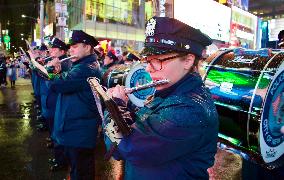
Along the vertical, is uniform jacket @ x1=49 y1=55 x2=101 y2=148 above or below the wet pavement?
above

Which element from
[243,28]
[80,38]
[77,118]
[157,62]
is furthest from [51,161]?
[243,28]

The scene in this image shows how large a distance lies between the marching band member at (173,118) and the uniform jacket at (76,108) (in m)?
2.41

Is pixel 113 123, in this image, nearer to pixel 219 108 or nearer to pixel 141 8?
pixel 219 108

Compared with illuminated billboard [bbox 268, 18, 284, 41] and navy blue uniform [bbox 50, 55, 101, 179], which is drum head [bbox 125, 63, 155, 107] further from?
illuminated billboard [bbox 268, 18, 284, 41]

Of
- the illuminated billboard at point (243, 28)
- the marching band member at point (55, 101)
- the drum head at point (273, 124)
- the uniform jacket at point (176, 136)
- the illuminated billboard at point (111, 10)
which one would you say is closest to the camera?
the uniform jacket at point (176, 136)

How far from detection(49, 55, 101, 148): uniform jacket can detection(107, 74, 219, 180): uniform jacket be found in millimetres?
2484

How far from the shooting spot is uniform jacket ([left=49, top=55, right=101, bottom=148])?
431 cm

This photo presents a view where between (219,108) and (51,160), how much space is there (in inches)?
150

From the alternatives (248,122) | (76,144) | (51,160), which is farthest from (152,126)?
(51,160)

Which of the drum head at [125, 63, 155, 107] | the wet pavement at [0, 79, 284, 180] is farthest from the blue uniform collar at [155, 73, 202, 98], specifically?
the drum head at [125, 63, 155, 107]

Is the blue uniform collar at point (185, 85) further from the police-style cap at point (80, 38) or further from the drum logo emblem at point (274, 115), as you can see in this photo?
the police-style cap at point (80, 38)

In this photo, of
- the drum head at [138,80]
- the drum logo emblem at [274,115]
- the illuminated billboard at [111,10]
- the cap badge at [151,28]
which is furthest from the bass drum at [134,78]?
the illuminated billboard at [111,10]

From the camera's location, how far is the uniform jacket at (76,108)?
431 centimetres

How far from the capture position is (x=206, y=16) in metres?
14.0
